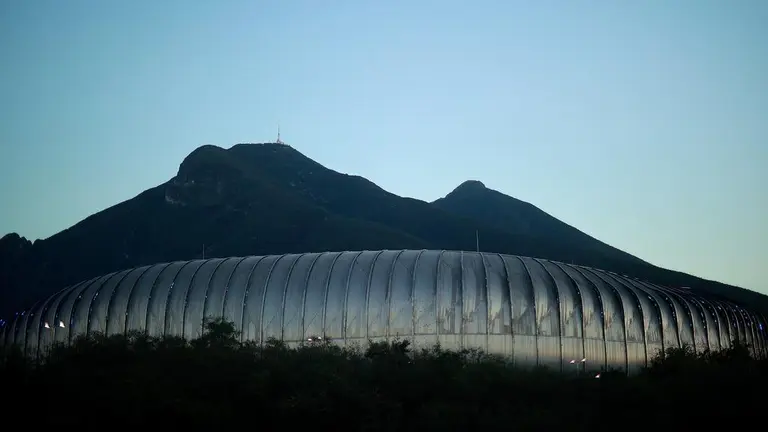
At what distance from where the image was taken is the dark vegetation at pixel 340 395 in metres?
53.9

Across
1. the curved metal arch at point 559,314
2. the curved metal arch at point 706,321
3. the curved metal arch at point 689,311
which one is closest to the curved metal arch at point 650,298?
the curved metal arch at point 689,311

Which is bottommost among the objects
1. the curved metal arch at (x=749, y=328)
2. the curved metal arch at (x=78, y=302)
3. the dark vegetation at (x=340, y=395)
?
the dark vegetation at (x=340, y=395)

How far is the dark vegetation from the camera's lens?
53906 millimetres

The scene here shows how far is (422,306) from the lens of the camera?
84938mm

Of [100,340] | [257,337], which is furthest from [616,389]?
[257,337]

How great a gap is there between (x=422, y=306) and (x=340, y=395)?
29.9 meters

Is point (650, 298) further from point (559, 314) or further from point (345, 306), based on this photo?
point (345, 306)

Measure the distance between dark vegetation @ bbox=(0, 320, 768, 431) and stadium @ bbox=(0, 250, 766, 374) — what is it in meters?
20.2

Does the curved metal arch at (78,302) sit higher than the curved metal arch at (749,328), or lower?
higher

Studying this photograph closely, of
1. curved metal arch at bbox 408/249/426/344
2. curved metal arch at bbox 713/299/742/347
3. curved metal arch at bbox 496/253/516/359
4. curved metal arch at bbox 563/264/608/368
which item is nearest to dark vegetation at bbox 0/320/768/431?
curved metal arch at bbox 408/249/426/344

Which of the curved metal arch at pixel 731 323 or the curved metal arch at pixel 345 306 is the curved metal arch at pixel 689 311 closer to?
the curved metal arch at pixel 731 323

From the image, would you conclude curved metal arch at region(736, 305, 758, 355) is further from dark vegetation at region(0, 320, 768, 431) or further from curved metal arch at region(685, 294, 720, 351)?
dark vegetation at region(0, 320, 768, 431)

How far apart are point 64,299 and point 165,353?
43917 millimetres

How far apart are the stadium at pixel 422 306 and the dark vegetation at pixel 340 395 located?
20203 millimetres
